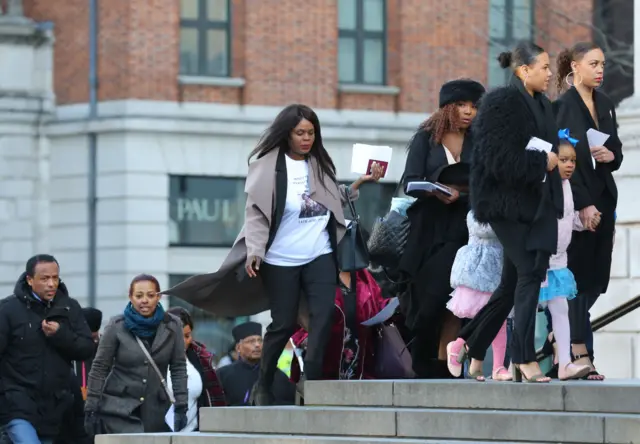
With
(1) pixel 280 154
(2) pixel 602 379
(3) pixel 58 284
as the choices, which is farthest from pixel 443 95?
(3) pixel 58 284

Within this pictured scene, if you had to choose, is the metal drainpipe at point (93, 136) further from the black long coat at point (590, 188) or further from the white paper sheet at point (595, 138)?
the white paper sheet at point (595, 138)

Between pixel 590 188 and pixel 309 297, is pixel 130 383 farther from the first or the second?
pixel 590 188

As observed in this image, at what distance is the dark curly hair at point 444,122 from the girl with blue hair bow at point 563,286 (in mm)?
1073

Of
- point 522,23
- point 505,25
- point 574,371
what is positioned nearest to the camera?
point 574,371

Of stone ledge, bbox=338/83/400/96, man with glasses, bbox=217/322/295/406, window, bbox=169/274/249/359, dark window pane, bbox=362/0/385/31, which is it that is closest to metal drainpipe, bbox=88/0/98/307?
window, bbox=169/274/249/359

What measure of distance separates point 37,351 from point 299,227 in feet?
8.08

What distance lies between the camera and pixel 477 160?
43.6 ft

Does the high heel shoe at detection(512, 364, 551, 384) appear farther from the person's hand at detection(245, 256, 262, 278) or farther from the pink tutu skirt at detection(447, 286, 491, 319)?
the person's hand at detection(245, 256, 262, 278)

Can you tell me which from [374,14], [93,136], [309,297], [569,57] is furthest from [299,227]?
[374,14]

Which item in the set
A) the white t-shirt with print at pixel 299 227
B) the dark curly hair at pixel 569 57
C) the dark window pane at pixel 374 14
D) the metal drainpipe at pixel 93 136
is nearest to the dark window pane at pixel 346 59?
the dark window pane at pixel 374 14

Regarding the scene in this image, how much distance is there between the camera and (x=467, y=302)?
13891 mm

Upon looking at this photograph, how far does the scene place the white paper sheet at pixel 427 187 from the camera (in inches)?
555

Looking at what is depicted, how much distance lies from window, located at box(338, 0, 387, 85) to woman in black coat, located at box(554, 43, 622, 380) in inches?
813

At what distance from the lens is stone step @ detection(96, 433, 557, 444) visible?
42.4 ft
